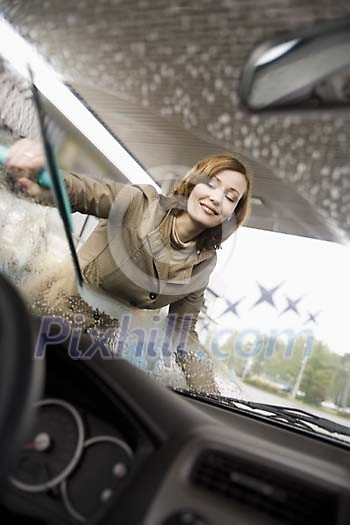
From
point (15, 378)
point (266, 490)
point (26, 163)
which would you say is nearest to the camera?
point (15, 378)

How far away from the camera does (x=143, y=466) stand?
754mm

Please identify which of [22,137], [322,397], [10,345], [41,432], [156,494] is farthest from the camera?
[22,137]

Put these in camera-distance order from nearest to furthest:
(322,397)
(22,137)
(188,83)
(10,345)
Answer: (10,345) → (188,83) → (322,397) → (22,137)

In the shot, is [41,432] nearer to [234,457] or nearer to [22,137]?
[234,457]

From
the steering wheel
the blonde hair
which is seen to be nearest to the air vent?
the steering wheel

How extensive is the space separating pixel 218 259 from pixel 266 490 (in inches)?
29.1

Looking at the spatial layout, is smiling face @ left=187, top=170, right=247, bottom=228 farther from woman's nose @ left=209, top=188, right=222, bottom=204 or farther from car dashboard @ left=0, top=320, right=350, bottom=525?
car dashboard @ left=0, top=320, right=350, bottom=525

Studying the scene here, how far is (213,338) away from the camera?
1.33m

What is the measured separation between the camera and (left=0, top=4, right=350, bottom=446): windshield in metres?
1.09

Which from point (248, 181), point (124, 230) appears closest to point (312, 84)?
point (248, 181)

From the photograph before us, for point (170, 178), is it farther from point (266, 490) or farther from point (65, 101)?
point (266, 490)

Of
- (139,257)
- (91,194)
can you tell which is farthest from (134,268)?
(91,194)

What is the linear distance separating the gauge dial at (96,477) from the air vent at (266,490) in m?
0.14

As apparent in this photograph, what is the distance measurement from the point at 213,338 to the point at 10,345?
2.66ft
